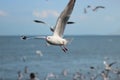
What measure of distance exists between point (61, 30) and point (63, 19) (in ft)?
1.46

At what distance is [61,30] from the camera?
11.4 meters

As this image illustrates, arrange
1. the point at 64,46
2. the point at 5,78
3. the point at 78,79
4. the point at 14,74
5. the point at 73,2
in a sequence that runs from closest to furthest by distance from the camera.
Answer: the point at 73,2, the point at 64,46, the point at 78,79, the point at 5,78, the point at 14,74

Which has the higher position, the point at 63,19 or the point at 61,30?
the point at 63,19

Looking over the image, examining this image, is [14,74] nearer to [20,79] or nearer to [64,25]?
[20,79]

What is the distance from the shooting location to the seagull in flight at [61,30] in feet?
34.2

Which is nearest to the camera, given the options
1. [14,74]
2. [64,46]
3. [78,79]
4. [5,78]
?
[64,46]

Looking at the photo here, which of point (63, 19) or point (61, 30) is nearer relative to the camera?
point (63, 19)

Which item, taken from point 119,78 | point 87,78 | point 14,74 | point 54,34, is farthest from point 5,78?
point 54,34

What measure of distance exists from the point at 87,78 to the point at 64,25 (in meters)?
39.0

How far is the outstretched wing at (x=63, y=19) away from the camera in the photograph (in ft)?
34.1

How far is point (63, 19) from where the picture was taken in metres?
11.0

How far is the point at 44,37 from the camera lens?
11211mm

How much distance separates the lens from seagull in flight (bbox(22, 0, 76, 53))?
10437 mm

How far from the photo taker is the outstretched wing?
10.4 meters
